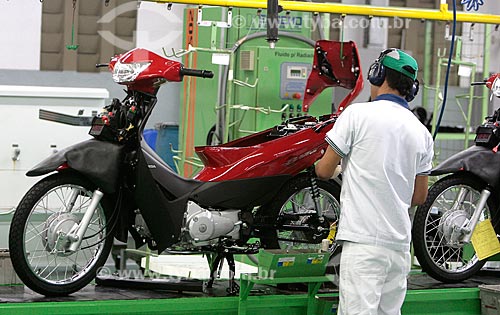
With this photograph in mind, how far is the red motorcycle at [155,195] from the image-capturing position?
12.9ft

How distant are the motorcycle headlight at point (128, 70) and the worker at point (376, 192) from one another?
39.6 inches

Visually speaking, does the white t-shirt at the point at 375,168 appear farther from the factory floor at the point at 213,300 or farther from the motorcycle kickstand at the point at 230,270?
the motorcycle kickstand at the point at 230,270

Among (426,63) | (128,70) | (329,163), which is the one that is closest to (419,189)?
(329,163)

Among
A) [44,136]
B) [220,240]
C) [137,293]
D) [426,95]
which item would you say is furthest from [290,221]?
[426,95]

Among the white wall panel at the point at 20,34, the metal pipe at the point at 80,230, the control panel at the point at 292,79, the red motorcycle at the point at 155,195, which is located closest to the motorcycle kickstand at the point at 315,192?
the red motorcycle at the point at 155,195

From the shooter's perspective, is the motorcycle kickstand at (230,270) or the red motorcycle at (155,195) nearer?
the red motorcycle at (155,195)

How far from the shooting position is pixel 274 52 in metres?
7.63

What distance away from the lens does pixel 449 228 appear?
188 inches

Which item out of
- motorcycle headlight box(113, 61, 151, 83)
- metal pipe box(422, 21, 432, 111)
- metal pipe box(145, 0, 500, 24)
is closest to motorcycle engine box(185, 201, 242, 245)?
motorcycle headlight box(113, 61, 151, 83)

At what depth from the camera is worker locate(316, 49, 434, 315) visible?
136 inches

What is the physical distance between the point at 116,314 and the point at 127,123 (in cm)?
88

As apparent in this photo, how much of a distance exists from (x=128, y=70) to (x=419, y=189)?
1.42m

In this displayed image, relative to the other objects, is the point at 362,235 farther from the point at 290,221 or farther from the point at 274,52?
the point at 274,52

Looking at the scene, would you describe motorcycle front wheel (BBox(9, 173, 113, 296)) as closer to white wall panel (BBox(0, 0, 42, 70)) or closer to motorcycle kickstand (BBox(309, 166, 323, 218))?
motorcycle kickstand (BBox(309, 166, 323, 218))
